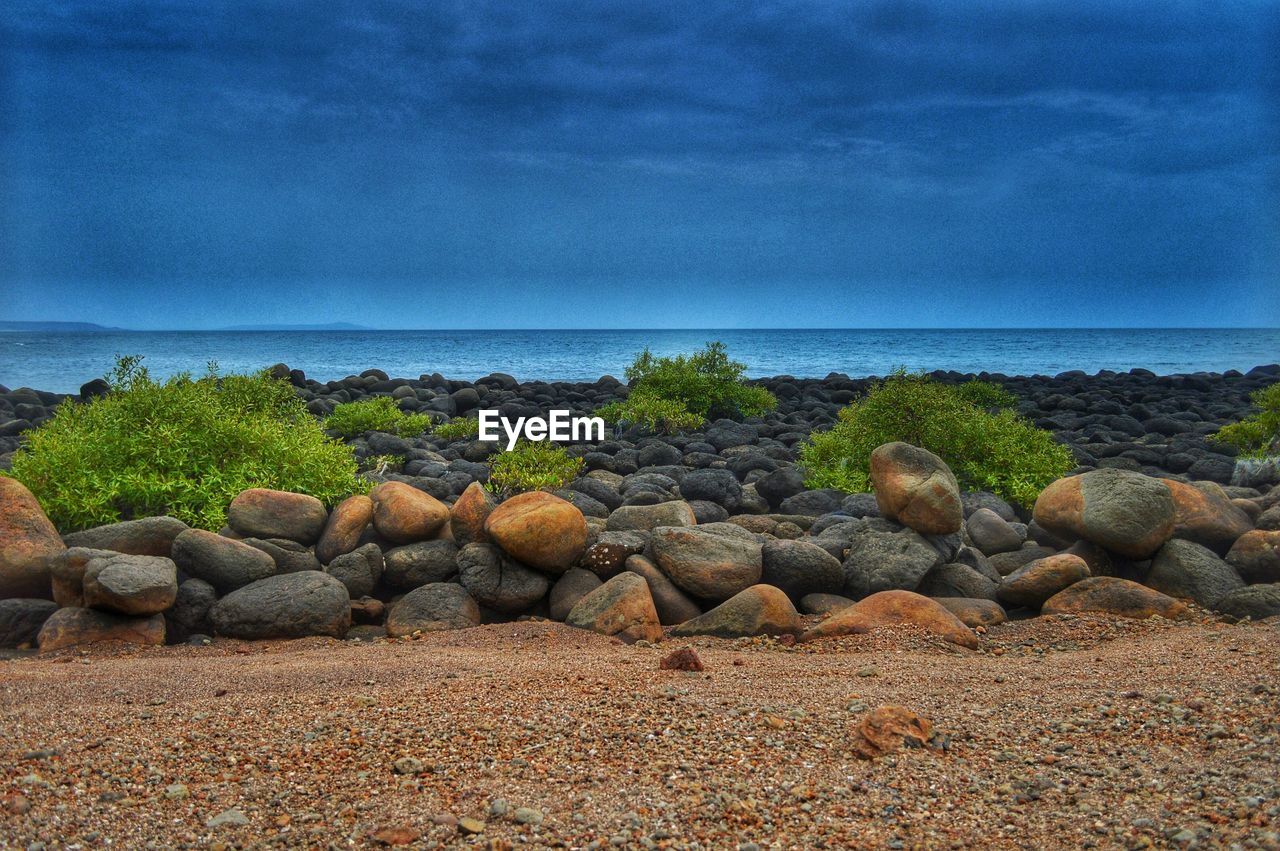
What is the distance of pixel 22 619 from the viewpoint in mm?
7539

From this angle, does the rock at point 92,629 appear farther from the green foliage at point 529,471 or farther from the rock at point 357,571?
the green foliage at point 529,471

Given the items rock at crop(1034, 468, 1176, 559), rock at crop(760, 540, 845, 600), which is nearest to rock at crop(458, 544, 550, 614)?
rock at crop(760, 540, 845, 600)

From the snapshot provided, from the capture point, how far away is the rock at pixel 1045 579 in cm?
813

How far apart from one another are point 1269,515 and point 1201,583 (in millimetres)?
1934

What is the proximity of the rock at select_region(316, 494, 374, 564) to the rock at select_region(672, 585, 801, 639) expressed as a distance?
3.44 meters

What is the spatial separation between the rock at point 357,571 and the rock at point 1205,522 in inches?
302

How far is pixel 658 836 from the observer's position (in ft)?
11.7

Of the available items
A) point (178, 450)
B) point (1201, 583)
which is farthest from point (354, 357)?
point (1201, 583)

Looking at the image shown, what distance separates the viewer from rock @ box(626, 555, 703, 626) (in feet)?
25.9

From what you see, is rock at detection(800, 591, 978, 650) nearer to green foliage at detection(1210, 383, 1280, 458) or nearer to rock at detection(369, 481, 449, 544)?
rock at detection(369, 481, 449, 544)

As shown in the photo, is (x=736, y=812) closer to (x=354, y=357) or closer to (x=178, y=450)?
(x=178, y=450)

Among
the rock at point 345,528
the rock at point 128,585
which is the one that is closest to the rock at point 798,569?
the rock at point 345,528

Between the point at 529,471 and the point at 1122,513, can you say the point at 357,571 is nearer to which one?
the point at 529,471

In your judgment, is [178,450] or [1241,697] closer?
[1241,697]
